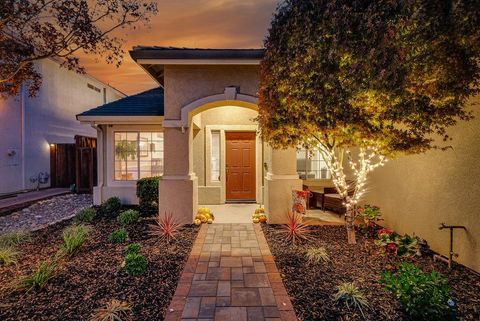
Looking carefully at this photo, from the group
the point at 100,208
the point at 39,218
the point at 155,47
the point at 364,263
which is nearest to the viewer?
the point at 364,263

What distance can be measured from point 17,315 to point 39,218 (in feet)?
21.9

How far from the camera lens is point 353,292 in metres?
3.76

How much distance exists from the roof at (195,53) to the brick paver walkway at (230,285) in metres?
4.33

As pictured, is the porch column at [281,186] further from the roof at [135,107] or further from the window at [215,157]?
the roof at [135,107]

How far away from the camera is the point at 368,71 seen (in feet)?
12.8

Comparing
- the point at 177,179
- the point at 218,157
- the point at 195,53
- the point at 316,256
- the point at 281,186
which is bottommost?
the point at 316,256

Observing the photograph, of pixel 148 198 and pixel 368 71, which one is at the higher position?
pixel 368 71

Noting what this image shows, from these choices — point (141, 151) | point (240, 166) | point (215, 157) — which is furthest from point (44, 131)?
point (240, 166)

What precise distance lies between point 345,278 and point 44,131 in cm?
1547

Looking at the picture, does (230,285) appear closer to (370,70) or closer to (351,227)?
(351,227)

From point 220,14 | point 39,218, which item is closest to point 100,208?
point 39,218

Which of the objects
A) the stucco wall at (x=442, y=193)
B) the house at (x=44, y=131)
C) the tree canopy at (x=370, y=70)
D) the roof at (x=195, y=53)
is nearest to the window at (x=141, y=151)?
the roof at (x=195, y=53)

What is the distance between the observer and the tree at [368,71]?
3.35m

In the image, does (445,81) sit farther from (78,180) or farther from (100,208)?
(78,180)
